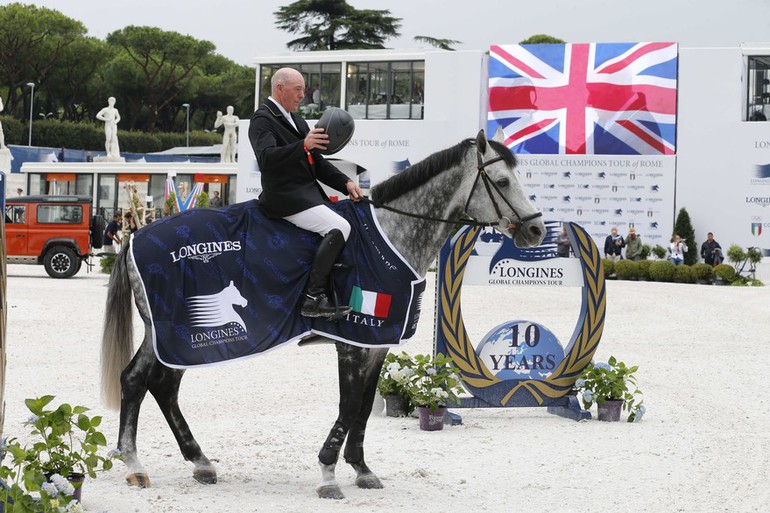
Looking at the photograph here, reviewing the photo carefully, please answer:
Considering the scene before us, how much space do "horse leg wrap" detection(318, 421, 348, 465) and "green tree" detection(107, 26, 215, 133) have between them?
254 ft

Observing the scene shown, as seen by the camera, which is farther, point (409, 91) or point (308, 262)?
point (409, 91)

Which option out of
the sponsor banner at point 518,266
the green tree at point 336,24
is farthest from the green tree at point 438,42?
the sponsor banner at point 518,266

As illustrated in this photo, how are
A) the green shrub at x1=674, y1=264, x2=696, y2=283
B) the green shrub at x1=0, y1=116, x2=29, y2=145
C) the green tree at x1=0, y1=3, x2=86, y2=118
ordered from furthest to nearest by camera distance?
the green tree at x1=0, y1=3, x2=86, y2=118 → the green shrub at x1=0, y1=116, x2=29, y2=145 → the green shrub at x1=674, y1=264, x2=696, y2=283

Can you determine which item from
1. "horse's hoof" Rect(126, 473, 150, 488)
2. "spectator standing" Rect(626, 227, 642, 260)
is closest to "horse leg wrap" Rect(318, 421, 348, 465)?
"horse's hoof" Rect(126, 473, 150, 488)

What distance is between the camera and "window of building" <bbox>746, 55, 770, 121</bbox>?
3525 cm

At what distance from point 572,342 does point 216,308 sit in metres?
4.08

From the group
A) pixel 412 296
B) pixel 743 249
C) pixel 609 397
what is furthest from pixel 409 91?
pixel 412 296

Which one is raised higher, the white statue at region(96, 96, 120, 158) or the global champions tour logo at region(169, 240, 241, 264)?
the white statue at region(96, 96, 120, 158)

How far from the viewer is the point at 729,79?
3516 centimetres

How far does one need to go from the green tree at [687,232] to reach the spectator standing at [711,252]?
1.54 m

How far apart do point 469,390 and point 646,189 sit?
27.6 m

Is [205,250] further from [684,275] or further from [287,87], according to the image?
[684,275]

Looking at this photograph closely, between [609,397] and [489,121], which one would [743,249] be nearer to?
[489,121]

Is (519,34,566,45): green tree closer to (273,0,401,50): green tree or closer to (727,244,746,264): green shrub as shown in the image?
(273,0,401,50): green tree
